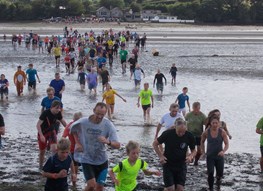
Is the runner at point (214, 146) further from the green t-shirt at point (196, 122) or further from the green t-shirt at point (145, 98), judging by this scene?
the green t-shirt at point (145, 98)

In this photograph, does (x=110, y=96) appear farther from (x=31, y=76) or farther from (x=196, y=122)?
(x=196, y=122)

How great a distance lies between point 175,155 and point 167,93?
16452mm

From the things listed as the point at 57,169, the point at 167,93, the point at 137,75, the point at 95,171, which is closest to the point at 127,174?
the point at 95,171

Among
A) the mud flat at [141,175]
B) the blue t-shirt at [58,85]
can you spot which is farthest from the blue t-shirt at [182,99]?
the blue t-shirt at [58,85]

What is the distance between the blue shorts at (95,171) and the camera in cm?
887

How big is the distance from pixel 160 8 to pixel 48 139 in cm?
11868

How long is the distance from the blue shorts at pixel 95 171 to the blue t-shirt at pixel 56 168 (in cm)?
57

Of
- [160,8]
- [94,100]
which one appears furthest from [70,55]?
[160,8]

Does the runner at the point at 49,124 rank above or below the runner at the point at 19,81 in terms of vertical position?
above

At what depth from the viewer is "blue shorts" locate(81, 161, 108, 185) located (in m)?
8.87

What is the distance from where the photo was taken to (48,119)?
37.2 ft

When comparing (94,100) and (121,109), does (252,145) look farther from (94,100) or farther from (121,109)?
(94,100)

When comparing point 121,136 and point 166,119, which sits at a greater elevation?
point 166,119

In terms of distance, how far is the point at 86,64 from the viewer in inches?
1316
